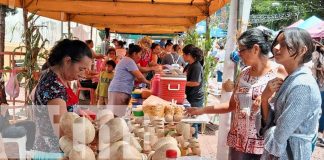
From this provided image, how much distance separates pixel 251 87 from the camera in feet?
8.65

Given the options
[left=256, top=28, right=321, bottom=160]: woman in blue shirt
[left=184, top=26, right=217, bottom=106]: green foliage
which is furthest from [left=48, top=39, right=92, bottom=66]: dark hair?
[left=184, top=26, right=217, bottom=106]: green foliage

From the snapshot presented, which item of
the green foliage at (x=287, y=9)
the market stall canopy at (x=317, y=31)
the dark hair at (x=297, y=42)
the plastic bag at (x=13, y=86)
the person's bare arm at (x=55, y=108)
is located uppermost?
the green foliage at (x=287, y=9)

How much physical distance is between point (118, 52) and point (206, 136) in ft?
15.4

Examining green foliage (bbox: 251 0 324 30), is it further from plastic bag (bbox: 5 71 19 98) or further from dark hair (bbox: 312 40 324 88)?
plastic bag (bbox: 5 71 19 98)

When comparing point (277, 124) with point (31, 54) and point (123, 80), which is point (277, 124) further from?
point (31, 54)

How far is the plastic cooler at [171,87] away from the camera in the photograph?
3986mm

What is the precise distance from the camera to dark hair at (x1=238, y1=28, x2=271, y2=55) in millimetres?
2562

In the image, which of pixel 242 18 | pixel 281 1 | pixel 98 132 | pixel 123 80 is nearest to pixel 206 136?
pixel 123 80

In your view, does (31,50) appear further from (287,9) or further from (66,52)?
(287,9)

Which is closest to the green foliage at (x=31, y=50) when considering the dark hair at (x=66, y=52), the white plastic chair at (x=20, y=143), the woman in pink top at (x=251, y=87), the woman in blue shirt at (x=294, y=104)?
the dark hair at (x=66, y=52)

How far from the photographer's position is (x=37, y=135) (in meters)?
2.02

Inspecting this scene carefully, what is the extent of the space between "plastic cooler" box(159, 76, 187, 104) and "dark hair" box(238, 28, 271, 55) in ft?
4.89

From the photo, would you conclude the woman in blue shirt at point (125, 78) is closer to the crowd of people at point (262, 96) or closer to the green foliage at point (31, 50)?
the green foliage at point (31, 50)

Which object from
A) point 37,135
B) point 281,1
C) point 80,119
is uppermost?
point 281,1
